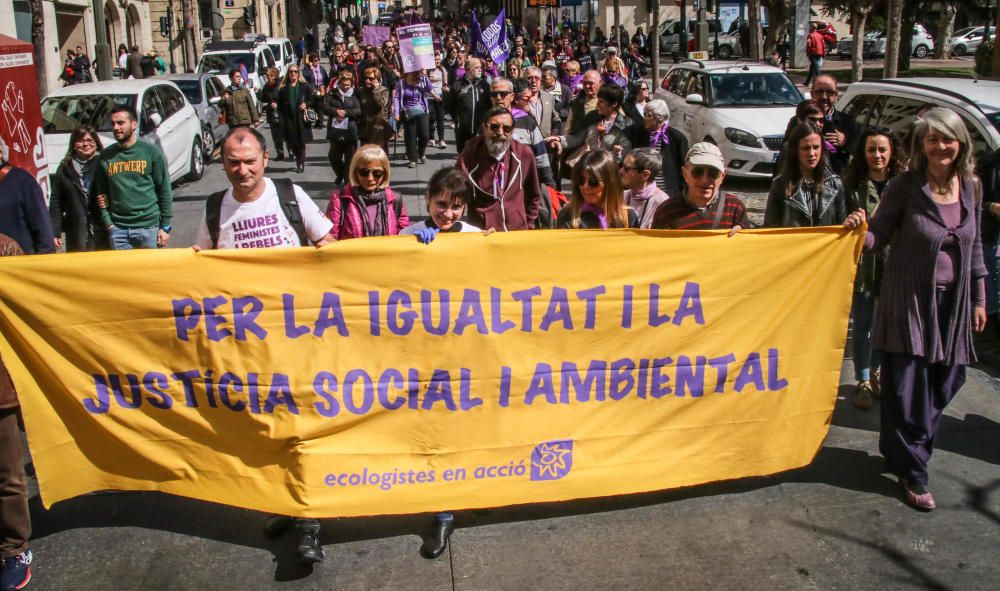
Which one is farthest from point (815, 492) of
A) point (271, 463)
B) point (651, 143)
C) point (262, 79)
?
point (262, 79)

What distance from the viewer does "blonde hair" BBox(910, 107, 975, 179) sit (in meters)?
4.34

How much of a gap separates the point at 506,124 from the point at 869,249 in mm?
2470

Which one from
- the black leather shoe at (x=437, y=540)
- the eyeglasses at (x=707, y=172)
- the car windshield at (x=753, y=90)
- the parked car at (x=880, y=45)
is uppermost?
the parked car at (x=880, y=45)

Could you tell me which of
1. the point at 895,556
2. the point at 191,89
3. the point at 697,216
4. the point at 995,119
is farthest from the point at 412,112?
the point at 895,556

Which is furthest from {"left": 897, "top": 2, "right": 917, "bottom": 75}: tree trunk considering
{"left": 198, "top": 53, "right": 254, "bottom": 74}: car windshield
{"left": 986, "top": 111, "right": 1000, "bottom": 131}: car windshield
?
{"left": 986, "top": 111, "right": 1000, "bottom": 131}: car windshield

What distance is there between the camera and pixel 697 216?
15.9 feet

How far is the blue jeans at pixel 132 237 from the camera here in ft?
23.3

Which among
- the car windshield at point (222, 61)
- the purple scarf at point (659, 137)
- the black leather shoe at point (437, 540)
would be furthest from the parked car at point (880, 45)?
the black leather shoe at point (437, 540)

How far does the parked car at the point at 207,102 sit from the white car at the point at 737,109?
7.75m

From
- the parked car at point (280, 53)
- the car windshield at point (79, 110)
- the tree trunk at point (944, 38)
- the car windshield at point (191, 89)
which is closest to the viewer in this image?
the car windshield at point (79, 110)

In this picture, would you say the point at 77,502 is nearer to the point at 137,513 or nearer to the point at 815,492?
the point at 137,513

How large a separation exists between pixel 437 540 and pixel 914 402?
2.25 m

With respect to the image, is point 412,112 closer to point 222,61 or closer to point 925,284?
point 925,284

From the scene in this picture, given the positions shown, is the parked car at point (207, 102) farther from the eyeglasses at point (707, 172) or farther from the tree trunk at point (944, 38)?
the tree trunk at point (944, 38)
